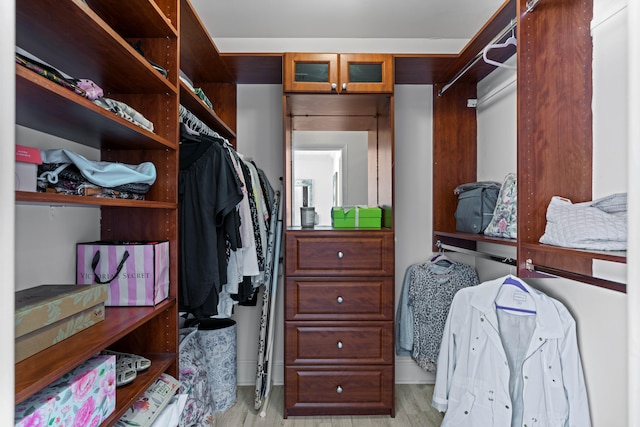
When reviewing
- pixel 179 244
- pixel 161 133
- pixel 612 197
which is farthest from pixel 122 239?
pixel 612 197

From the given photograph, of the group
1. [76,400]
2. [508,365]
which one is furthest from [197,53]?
[508,365]

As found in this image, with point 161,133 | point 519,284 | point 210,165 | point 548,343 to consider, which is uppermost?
point 161,133

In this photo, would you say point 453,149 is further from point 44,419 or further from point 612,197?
point 44,419

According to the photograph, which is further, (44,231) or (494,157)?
(494,157)

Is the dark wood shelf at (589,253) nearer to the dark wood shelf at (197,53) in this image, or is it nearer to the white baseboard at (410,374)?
the white baseboard at (410,374)

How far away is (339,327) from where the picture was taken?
2121 millimetres

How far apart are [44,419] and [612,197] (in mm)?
1651

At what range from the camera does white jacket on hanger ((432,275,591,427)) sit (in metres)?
1.43

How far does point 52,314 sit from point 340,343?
1.55 metres

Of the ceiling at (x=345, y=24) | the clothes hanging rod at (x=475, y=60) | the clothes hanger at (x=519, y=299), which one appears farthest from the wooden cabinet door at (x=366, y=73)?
the clothes hanger at (x=519, y=299)

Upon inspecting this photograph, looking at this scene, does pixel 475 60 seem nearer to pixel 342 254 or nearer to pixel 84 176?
pixel 342 254

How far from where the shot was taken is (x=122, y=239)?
145 cm

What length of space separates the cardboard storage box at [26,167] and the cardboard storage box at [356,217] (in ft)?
5.44

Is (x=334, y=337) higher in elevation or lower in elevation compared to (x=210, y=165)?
lower
